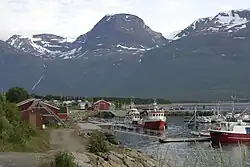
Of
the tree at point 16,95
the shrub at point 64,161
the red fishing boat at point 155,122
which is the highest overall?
the tree at point 16,95

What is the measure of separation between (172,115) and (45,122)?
7718 centimetres

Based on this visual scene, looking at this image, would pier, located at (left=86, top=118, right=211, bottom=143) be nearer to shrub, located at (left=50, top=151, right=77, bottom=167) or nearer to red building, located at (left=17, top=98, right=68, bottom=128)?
red building, located at (left=17, top=98, right=68, bottom=128)

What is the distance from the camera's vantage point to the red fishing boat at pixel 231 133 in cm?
5753

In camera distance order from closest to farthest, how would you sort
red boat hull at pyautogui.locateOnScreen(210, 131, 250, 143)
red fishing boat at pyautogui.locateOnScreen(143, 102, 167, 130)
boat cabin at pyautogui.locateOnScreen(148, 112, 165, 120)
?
red boat hull at pyautogui.locateOnScreen(210, 131, 250, 143), red fishing boat at pyautogui.locateOnScreen(143, 102, 167, 130), boat cabin at pyautogui.locateOnScreen(148, 112, 165, 120)

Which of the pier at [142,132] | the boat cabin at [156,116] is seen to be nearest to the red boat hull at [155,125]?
the boat cabin at [156,116]

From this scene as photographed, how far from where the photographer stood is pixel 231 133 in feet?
193

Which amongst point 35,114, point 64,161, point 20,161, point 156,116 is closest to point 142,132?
point 156,116

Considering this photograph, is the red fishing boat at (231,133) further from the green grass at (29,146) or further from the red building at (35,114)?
the green grass at (29,146)

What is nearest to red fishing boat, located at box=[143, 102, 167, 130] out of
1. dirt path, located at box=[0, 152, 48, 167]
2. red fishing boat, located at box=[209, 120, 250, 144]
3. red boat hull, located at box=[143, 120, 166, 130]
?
red boat hull, located at box=[143, 120, 166, 130]

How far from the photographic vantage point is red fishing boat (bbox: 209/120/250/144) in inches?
2265

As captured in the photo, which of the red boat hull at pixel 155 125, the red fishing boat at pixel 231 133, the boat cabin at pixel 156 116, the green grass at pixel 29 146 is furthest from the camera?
the boat cabin at pixel 156 116

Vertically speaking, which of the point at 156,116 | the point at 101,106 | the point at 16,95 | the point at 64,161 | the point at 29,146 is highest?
the point at 16,95

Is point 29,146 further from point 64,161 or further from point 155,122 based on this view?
point 155,122

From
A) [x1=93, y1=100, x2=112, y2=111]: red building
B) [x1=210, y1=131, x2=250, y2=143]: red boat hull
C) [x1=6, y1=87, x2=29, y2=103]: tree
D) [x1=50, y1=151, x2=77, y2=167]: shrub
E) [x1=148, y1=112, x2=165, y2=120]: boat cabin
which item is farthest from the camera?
[x1=93, y1=100, x2=112, y2=111]: red building
